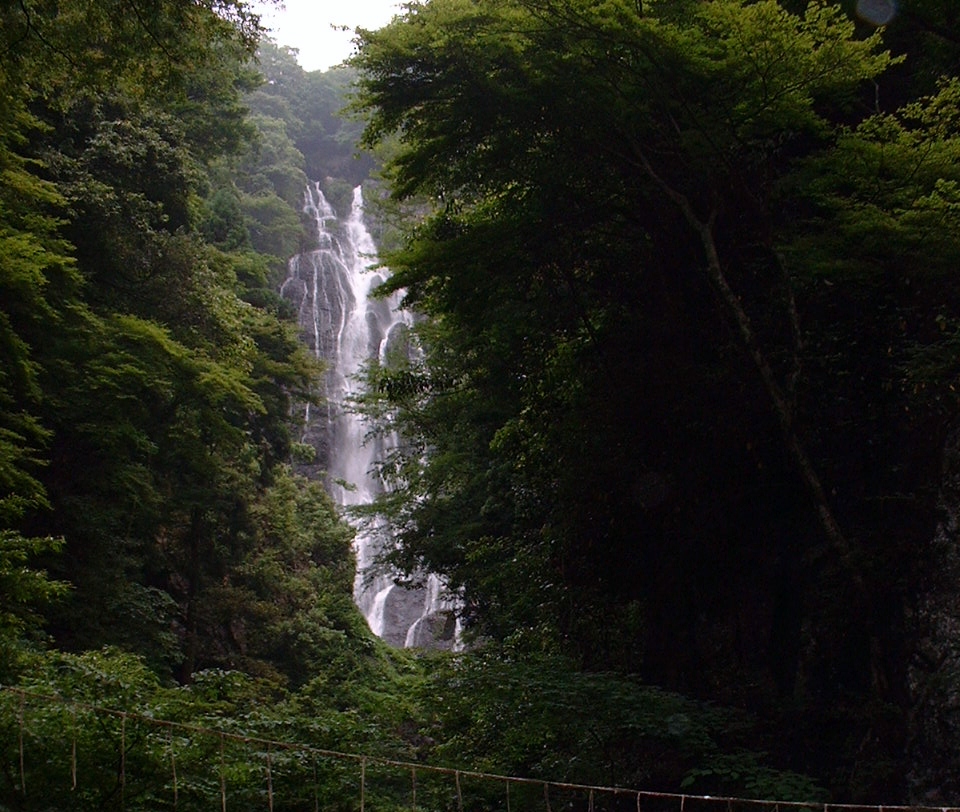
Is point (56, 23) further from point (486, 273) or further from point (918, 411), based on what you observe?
point (918, 411)

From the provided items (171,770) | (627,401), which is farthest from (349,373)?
(171,770)

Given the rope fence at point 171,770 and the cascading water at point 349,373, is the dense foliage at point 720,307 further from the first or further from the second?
the cascading water at point 349,373

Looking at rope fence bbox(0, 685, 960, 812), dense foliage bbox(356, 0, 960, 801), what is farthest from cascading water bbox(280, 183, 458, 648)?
rope fence bbox(0, 685, 960, 812)

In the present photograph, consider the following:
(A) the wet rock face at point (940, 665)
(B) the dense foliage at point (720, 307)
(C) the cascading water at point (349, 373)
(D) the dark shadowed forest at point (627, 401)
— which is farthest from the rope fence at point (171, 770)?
(C) the cascading water at point (349, 373)

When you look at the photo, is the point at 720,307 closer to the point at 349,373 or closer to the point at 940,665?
the point at 940,665

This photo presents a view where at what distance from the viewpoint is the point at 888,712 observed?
481cm

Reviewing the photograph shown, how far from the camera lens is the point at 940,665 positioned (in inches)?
184

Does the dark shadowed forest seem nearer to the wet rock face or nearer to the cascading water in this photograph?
the wet rock face

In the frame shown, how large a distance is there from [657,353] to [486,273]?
165 cm

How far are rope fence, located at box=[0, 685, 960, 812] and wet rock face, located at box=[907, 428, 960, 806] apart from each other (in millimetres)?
592

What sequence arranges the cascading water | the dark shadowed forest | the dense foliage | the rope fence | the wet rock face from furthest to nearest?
1. the cascading water
2. the dense foliage
3. the dark shadowed forest
4. the wet rock face
5. the rope fence

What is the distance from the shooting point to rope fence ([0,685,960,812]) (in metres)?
3.59

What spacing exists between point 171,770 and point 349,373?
81.9 feet

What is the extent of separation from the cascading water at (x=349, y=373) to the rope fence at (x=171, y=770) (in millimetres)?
16194
